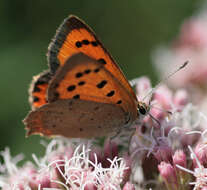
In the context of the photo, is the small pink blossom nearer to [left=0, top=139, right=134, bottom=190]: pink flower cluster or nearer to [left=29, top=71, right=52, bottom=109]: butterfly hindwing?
[left=0, top=139, right=134, bottom=190]: pink flower cluster

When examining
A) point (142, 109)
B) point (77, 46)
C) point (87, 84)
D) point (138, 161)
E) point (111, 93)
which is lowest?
point (138, 161)

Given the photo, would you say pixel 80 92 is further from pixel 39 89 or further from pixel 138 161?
pixel 138 161

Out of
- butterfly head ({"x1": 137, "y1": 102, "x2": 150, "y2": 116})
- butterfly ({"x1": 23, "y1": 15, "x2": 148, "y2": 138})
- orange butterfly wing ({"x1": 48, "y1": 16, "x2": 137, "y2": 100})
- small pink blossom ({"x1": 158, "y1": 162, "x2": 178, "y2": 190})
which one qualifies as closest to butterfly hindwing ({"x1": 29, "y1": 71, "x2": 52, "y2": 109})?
butterfly ({"x1": 23, "y1": 15, "x2": 148, "y2": 138})

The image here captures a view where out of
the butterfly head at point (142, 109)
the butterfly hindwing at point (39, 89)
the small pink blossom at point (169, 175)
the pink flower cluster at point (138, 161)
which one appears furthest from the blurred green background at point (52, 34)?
the small pink blossom at point (169, 175)

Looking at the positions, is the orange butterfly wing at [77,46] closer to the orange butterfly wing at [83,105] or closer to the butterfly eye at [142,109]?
the orange butterfly wing at [83,105]

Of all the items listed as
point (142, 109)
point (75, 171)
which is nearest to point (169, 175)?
point (142, 109)

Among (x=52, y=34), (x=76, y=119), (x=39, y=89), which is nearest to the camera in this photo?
(x=76, y=119)
